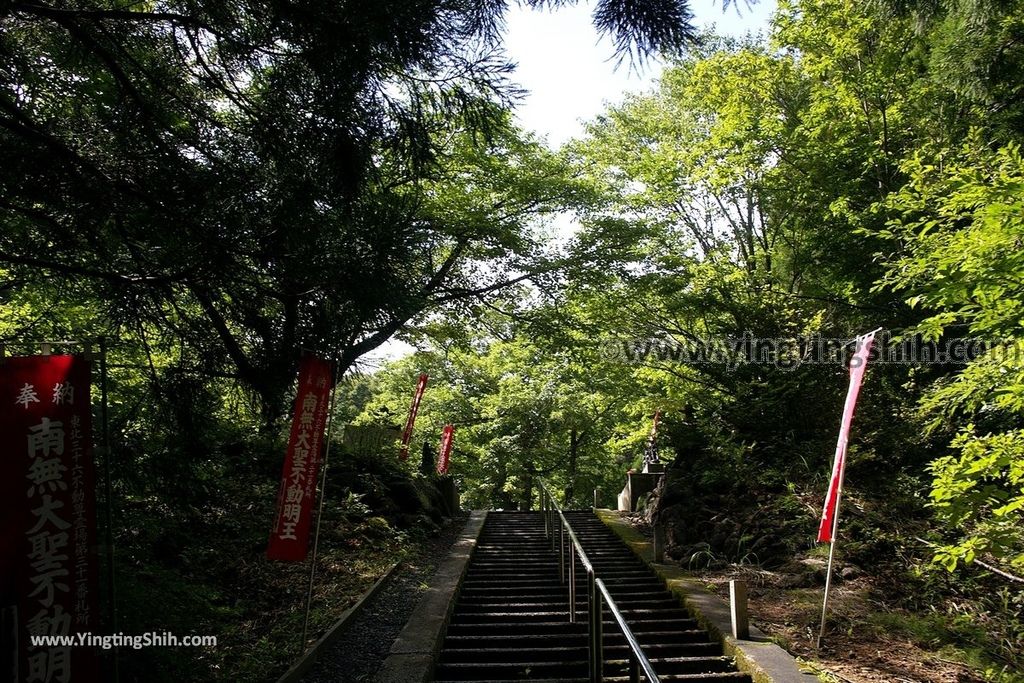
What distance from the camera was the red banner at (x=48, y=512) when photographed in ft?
10.0

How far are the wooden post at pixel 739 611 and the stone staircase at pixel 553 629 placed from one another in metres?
0.27

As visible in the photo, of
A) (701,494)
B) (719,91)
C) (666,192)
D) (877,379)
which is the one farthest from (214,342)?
(719,91)

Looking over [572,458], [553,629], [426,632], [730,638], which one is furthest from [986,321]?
[572,458]

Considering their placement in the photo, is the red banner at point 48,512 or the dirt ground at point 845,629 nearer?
the red banner at point 48,512

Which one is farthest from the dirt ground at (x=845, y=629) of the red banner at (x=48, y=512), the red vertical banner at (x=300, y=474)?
the red banner at (x=48, y=512)

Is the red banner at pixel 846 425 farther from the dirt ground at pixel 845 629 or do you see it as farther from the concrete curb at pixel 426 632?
the concrete curb at pixel 426 632

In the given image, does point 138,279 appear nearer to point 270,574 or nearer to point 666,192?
point 270,574

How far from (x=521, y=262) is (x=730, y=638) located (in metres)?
8.61

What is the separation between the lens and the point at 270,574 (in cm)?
789

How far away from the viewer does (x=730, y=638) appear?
5613 millimetres

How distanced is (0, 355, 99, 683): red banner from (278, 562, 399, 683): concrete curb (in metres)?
1.88

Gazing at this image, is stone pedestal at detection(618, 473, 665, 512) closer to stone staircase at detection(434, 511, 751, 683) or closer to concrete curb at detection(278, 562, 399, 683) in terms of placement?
stone staircase at detection(434, 511, 751, 683)

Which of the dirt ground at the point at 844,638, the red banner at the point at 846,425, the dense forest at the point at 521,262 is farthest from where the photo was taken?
the red banner at the point at 846,425

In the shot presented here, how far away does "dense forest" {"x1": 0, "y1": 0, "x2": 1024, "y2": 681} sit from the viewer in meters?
3.69
